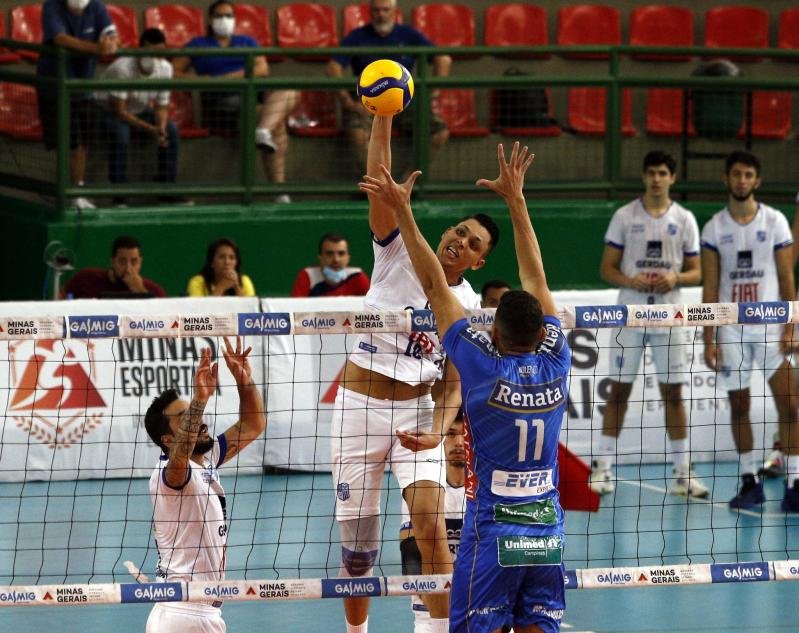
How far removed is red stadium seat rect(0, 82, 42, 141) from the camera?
14602 mm

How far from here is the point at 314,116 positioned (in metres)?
15.3

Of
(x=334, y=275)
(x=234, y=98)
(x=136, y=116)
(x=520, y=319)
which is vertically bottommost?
(x=520, y=319)

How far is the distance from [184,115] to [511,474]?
9241mm

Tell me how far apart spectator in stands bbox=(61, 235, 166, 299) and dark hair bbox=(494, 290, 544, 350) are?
697 cm

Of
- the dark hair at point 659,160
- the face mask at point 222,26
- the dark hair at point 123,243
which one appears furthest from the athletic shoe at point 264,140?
the dark hair at point 659,160

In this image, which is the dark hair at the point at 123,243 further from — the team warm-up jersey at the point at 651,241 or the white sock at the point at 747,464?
the white sock at the point at 747,464

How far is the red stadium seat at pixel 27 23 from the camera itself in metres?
16.2

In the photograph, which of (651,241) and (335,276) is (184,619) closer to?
(651,241)

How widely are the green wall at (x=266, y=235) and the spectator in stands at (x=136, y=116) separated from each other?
18.5 inches

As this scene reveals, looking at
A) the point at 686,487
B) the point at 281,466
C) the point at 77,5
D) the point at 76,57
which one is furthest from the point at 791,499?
the point at 77,5

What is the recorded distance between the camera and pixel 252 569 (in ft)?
33.1

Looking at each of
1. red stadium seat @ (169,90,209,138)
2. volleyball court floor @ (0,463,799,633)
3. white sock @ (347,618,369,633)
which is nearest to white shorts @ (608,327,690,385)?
volleyball court floor @ (0,463,799,633)

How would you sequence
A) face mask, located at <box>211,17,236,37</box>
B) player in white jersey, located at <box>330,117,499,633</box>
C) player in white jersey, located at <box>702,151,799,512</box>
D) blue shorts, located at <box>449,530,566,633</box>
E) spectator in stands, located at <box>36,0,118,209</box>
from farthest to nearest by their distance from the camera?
face mask, located at <box>211,17,236,37</box> → spectator in stands, located at <box>36,0,118,209</box> → player in white jersey, located at <box>702,151,799,512</box> → player in white jersey, located at <box>330,117,499,633</box> → blue shorts, located at <box>449,530,566,633</box>

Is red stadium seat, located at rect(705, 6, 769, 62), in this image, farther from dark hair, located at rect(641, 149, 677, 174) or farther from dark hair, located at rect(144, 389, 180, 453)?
dark hair, located at rect(144, 389, 180, 453)
